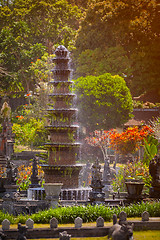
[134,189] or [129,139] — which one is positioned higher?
[129,139]

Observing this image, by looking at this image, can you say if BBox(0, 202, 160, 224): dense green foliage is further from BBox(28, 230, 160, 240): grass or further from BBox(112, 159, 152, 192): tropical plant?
BBox(112, 159, 152, 192): tropical plant

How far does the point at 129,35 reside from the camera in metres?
65.1

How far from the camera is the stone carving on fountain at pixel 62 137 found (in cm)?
2564

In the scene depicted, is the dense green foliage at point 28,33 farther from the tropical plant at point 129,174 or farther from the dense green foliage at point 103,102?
the tropical plant at point 129,174

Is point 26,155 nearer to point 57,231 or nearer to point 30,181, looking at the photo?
point 30,181

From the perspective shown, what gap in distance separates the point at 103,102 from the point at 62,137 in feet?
104

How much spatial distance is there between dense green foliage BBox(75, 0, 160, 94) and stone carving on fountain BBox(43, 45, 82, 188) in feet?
119

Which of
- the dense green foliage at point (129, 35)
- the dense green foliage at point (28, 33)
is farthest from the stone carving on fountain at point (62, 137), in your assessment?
the dense green foliage at point (129, 35)

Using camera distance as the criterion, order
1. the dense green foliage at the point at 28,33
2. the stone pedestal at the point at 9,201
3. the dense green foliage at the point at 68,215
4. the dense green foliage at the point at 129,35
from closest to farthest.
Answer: the dense green foliage at the point at 68,215, the stone pedestal at the point at 9,201, the dense green foliage at the point at 129,35, the dense green foliage at the point at 28,33

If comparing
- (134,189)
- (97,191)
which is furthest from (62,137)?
(134,189)

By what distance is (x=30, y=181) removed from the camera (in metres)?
28.5

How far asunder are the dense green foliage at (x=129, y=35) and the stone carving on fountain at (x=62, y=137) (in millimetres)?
36277

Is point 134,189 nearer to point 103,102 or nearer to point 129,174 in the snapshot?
point 129,174

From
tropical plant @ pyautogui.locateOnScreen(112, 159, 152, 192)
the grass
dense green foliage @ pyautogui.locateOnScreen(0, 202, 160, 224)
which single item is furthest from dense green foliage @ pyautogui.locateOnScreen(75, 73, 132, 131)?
the grass
